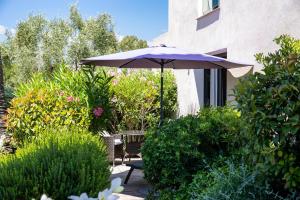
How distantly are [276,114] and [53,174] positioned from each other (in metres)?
2.44

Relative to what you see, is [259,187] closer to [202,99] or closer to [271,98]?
[271,98]

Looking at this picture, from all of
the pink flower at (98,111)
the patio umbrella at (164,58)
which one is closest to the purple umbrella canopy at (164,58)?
the patio umbrella at (164,58)

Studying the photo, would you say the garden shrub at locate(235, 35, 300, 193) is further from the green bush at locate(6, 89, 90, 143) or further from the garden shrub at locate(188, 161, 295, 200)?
the green bush at locate(6, 89, 90, 143)

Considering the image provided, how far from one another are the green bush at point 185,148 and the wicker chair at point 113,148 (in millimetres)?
4307

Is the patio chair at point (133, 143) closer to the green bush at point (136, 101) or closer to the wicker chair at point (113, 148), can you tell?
the wicker chair at point (113, 148)

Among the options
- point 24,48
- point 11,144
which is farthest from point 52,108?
point 24,48

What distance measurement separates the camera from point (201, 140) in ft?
21.8

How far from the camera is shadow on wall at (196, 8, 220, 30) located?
1299 cm

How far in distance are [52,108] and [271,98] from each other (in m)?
7.43

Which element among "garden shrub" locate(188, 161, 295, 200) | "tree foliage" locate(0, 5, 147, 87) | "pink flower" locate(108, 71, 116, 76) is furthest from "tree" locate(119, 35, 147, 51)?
"garden shrub" locate(188, 161, 295, 200)

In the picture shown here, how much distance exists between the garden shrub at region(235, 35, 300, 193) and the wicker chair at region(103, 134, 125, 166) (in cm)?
750

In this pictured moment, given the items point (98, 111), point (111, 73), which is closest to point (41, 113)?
point (98, 111)

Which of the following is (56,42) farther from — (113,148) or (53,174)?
(53,174)

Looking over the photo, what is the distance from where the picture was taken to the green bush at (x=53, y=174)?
4.41 meters
